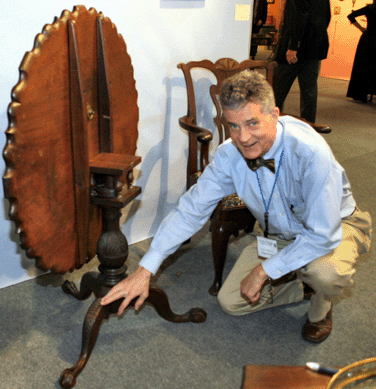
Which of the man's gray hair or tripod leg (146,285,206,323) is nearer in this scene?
the man's gray hair

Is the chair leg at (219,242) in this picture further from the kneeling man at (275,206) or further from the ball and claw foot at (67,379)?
the ball and claw foot at (67,379)

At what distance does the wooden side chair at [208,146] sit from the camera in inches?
95.5

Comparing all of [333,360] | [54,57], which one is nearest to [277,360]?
[333,360]

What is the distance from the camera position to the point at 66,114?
1730mm

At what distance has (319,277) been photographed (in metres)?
1.95

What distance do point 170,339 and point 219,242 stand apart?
546mm

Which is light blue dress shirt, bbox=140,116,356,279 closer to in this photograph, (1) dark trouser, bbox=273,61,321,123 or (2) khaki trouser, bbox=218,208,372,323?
(2) khaki trouser, bbox=218,208,372,323

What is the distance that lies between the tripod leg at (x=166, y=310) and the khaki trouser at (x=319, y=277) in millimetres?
136

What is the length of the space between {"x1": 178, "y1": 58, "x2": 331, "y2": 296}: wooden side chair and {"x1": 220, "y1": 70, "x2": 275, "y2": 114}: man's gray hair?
0.74 metres

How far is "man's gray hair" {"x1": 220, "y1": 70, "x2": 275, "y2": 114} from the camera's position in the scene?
1.68m

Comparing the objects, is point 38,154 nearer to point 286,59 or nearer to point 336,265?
point 336,265

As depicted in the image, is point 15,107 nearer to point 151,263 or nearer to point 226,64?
point 151,263

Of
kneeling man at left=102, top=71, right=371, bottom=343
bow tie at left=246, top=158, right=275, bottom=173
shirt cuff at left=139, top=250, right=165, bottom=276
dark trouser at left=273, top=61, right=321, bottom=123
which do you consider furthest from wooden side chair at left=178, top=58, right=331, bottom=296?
dark trouser at left=273, top=61, right=321, bottom=123

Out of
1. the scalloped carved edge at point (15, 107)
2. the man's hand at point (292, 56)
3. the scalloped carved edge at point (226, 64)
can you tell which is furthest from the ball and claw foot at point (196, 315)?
the man's hand at point (292, 56)
